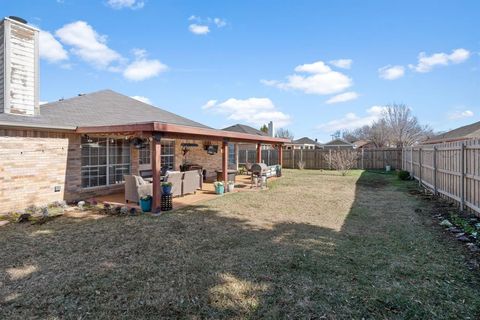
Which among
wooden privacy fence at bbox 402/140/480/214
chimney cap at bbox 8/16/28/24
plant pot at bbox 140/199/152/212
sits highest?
chimney cap at bbox 8/16/28/24

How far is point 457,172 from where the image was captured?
7.24 m

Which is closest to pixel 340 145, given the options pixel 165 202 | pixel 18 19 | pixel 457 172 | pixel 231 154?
pixel 231 154

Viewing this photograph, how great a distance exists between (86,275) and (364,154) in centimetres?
2216

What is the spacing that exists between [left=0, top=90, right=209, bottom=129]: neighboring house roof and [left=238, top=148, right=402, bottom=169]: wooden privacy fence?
12.6 metres

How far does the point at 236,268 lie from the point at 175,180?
19.3ft

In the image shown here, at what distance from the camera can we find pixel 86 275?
373 centimetres

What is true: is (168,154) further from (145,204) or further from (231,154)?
(231,154)

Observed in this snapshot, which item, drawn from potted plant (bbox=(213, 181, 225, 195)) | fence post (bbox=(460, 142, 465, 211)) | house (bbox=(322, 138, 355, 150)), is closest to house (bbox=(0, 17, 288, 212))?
potted plant (bbox=(213, 181, 225, 195))

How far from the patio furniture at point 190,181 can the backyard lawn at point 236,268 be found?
9.50 feet

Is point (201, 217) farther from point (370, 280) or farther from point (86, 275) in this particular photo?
point (370, 280)

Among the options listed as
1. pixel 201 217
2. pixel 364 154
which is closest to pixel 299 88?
pixel 364 154

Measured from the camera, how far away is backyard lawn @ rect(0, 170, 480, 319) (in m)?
2.95

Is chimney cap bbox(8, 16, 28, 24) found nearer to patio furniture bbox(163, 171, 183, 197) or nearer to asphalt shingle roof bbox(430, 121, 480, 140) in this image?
patio furniture bbox(163, 171, 183, 197)

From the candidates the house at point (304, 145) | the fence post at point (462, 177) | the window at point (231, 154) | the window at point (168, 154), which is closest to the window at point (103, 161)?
the window at point (168, 154)
